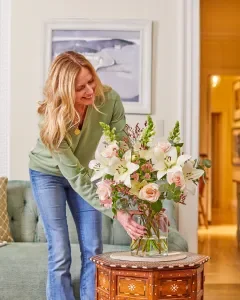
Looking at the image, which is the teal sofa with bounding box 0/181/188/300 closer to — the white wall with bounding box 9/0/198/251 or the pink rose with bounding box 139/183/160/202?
the white wall with bounding box 9/0/198/251

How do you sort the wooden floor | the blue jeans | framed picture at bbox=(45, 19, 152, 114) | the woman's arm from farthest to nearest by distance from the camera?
the wooden floor < framed picture at bbox=(45, 19, 152, 114) < the blue jeans < the woman's arm

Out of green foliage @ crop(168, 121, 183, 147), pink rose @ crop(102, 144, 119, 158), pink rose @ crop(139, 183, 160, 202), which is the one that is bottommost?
pink rose @ crop(139, 183, 160, 202)

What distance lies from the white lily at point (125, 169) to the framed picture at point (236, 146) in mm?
10282

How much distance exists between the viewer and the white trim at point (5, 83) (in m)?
5.00

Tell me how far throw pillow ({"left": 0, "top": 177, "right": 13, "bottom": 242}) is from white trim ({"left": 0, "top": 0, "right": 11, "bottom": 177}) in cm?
49

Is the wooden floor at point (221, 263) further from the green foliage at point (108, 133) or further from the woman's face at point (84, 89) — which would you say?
the green foliage at point (108, 133)

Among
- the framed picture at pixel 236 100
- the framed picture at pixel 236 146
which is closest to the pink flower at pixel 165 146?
the framed picture at pixel 236 100

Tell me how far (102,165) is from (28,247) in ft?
5.08

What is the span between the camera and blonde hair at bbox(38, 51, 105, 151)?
3.05m

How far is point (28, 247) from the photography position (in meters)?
4.12

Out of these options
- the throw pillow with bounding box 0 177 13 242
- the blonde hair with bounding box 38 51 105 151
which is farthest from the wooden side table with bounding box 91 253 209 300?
the throw pillow with bounding box 0 177 13 242

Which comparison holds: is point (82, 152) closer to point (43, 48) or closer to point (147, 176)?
point (147, 176)

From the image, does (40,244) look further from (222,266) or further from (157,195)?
(222,266)

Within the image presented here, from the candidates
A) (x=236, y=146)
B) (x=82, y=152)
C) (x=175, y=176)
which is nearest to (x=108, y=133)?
(x=175, y=176)
